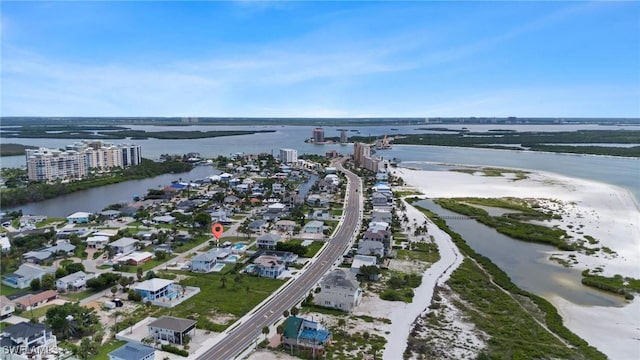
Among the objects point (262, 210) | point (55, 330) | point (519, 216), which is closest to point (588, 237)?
point (519, 216)

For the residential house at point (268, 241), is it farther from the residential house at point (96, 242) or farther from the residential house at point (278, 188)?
the residential house at point (278, 188)

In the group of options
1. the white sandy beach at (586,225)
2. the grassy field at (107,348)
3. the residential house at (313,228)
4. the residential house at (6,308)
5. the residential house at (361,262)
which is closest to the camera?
the grassy field at (107,348)

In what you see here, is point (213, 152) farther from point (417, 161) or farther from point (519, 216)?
point (519, 216)

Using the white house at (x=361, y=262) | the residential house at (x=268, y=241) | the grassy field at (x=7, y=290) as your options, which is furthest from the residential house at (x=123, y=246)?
the white house at (x=361, y=262)

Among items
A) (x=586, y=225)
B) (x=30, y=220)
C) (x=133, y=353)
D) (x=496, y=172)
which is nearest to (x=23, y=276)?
(x=133, y=353)

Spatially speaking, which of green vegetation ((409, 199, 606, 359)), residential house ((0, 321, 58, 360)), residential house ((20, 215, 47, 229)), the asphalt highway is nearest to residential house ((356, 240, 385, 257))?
the asphalt highway

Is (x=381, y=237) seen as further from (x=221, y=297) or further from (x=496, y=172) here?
(x=496, y=172)

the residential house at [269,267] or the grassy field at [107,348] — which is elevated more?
the residential house at [269,267]
